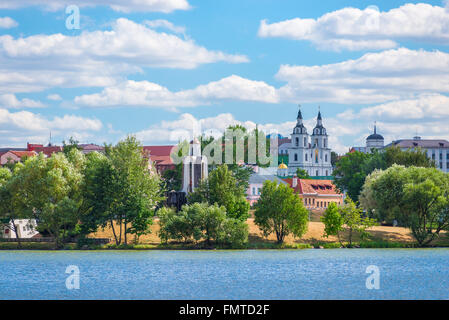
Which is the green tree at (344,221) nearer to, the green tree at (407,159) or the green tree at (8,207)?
the green tree at (407,159)

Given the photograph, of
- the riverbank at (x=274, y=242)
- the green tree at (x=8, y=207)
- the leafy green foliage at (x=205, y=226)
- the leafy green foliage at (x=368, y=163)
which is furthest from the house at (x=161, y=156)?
the leafy green foliage at (x=205, y=226)

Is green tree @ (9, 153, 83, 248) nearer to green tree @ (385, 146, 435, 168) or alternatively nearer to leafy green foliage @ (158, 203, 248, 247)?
leafy green foliage @ (158, 203, 248, 247)

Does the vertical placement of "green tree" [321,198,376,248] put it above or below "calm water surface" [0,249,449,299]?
above

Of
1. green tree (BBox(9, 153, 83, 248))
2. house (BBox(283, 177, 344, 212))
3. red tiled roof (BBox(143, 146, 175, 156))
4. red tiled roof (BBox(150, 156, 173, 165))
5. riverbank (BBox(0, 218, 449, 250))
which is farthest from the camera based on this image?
red tiled roof (BBox(143, 146, 175, 156))

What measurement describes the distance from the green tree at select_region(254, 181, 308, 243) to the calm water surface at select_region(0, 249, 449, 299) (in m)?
4.12

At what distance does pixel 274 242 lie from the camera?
82.4 m

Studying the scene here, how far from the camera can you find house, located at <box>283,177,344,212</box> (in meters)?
139

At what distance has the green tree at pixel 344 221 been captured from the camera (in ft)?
278

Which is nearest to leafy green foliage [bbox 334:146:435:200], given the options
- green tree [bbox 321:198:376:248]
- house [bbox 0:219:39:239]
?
green tree [bbox 321:198:376:248]

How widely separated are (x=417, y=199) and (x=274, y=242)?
635 inches

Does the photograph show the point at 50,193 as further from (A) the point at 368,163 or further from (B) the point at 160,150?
(B) the point at 160,150

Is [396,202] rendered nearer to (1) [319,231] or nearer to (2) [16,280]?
(1) [319,231]

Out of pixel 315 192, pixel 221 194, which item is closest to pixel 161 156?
pixel 315 192
